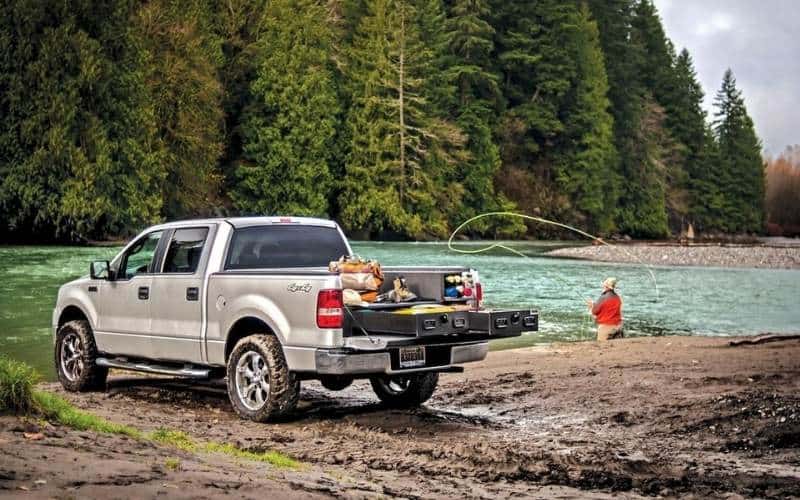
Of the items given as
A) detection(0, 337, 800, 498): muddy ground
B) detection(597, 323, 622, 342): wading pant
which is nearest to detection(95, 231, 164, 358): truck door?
detection(0, 337, 800, 498): muddy ground

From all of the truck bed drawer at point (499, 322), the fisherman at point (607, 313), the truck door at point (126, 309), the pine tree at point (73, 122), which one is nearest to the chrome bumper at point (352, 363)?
the truck bed drawer at point (499, 322)

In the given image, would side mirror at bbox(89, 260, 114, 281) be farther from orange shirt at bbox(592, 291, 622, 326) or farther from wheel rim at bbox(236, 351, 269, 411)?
→ orange shirt at bbox(592, 291, 622, 326)

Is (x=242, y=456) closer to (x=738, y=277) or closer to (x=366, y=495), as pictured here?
(x=366, y=495)

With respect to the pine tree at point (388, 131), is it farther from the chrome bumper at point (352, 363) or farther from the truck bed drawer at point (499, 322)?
the chrome bumper at point (352, 363)

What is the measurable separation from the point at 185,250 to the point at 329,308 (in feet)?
8.19

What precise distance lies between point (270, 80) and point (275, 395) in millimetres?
56551

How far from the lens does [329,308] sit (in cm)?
959

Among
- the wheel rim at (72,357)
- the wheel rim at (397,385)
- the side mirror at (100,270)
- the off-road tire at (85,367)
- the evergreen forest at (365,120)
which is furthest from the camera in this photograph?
the evergreen forest at (365,120)

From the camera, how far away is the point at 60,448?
22.9 ft

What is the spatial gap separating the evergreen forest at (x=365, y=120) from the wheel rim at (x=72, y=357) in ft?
114

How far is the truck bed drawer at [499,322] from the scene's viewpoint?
1002 cm

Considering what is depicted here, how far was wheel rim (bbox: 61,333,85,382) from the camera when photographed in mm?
12492

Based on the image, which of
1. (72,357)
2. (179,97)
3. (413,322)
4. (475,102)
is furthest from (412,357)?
(475,102)

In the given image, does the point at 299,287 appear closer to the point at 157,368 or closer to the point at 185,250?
the point at 185,250
